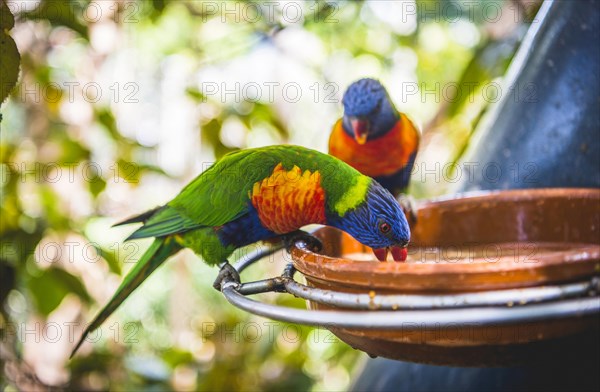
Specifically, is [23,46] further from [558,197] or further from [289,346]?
[558,197]

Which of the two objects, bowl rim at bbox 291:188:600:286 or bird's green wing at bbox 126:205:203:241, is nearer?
bowl rim at bbox 291:188:600:286

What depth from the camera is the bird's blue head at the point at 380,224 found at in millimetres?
1217

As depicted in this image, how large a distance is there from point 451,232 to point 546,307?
718 mm

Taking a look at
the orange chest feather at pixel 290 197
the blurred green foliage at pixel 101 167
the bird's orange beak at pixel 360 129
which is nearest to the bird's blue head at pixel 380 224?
the orange chest feather at pixel 290 197

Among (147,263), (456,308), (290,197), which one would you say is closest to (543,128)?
(290,197)

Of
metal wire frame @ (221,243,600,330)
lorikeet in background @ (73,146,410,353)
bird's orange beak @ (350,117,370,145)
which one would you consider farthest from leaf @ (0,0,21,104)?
bird's orange beak @ (350,117,370,145)

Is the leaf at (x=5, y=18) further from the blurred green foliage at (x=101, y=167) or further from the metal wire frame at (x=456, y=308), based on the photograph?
the metal wire frame at (x=456, y=308)

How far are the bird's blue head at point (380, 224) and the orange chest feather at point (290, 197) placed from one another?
0.35ft

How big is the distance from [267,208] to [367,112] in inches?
26.4

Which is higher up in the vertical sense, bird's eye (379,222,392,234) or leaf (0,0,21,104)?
leaf (0,0,21,104)

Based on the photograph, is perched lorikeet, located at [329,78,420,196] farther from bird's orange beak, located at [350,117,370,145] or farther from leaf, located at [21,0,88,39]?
leaf, located at [21,0,88,39]

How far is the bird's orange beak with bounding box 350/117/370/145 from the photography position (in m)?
1.91

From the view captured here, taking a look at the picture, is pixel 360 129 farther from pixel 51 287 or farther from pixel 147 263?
pixel 51 287

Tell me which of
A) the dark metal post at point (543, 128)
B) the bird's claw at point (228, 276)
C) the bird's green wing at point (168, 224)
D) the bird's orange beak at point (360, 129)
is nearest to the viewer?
the bird's claw at point (228, 276)
